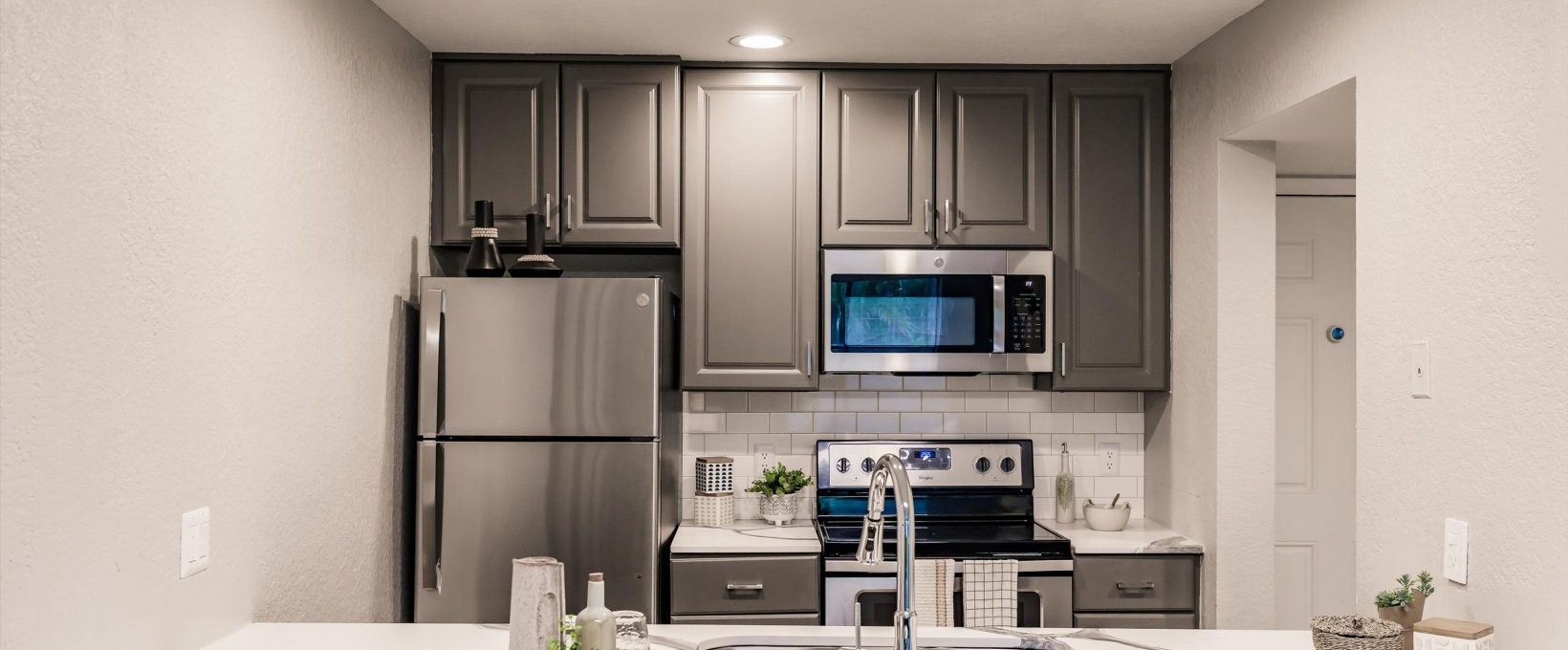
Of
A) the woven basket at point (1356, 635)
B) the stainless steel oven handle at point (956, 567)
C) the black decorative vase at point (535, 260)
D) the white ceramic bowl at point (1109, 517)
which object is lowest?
the stainless steel oven handle at point (956, 567)

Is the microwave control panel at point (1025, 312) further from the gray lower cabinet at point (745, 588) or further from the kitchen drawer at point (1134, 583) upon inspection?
the gray lower cabinet at point (745, 588)

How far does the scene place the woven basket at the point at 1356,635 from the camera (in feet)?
5.78

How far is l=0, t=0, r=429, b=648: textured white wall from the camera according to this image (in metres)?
1.53

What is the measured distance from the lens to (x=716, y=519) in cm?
351

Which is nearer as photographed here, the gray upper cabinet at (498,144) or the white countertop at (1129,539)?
the white countertop at (1129,539)

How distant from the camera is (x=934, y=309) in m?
3.36

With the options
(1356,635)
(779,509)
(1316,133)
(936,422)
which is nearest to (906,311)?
(936,422)

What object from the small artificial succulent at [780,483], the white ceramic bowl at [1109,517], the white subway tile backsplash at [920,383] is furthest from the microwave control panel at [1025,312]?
the small artificial succulent at [780,483]

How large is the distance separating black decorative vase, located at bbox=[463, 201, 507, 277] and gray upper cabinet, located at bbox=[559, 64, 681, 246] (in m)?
0.24

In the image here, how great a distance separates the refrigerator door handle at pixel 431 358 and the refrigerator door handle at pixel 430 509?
0.19 ft

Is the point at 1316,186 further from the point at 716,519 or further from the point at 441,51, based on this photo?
the point at 441,51

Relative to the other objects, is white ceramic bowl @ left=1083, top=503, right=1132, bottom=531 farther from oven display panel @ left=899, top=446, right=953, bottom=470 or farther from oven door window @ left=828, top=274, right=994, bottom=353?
oven door window @ left=828, top=274, right=994, bottom=353

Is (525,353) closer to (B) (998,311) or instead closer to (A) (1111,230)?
(B) (998,311)

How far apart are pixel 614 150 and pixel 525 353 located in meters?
0.71
